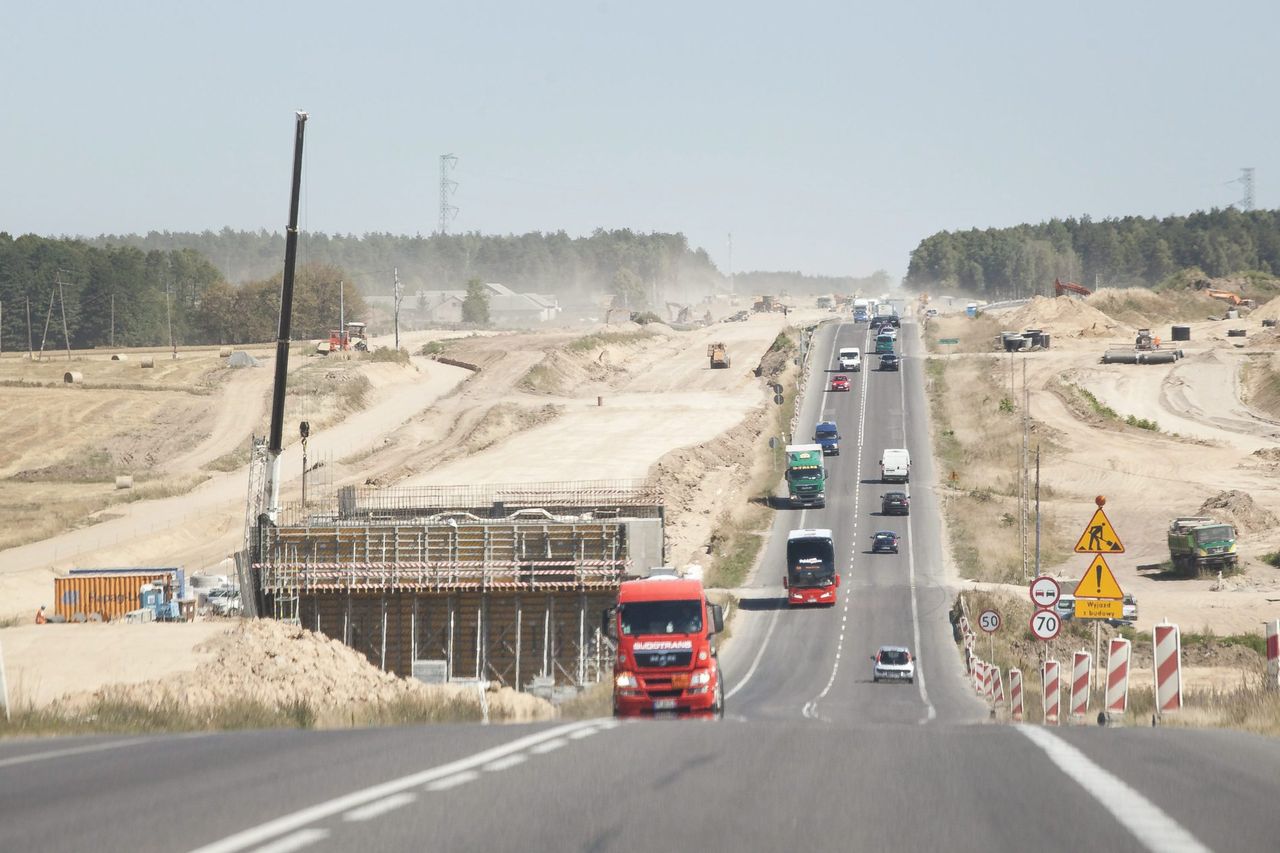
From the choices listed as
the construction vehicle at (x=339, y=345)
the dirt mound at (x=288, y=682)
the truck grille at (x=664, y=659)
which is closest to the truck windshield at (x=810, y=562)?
the dirt mound at (x=288, y=682)

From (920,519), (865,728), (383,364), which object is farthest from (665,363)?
(865,728)

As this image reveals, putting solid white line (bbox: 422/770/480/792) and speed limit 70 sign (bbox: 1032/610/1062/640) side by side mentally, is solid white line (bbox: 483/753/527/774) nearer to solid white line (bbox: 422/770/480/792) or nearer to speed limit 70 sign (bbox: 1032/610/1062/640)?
solid white line (bbox: 422/770/480/792)

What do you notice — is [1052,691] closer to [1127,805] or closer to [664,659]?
[664,659]

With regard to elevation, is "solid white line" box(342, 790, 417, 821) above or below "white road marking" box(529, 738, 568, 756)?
above

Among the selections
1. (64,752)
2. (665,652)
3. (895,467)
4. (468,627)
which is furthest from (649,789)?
(895,467)

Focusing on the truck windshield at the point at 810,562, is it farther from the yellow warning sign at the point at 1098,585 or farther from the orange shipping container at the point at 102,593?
the yellow warning sign at the point at 1098,585

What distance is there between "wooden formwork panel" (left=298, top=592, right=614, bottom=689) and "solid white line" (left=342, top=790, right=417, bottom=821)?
43665mm

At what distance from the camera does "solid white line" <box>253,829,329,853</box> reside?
23.3 ft

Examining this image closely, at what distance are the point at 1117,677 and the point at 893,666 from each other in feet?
109

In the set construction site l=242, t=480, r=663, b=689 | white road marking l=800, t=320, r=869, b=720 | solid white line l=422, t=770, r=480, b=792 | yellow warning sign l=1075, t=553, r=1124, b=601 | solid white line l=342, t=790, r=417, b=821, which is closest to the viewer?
solid white line l=342, t=790, r=417, b=821

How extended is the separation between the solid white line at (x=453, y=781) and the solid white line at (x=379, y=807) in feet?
0.79

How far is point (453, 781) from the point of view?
30.9 ft

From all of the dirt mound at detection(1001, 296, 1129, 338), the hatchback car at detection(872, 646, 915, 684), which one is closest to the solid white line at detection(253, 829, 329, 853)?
the hatchback car at detection(872, 646, 915, 684)

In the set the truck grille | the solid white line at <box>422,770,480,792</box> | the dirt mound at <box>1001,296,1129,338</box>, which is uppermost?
the dirt mound at <box>1001,296,1129,338</box>
